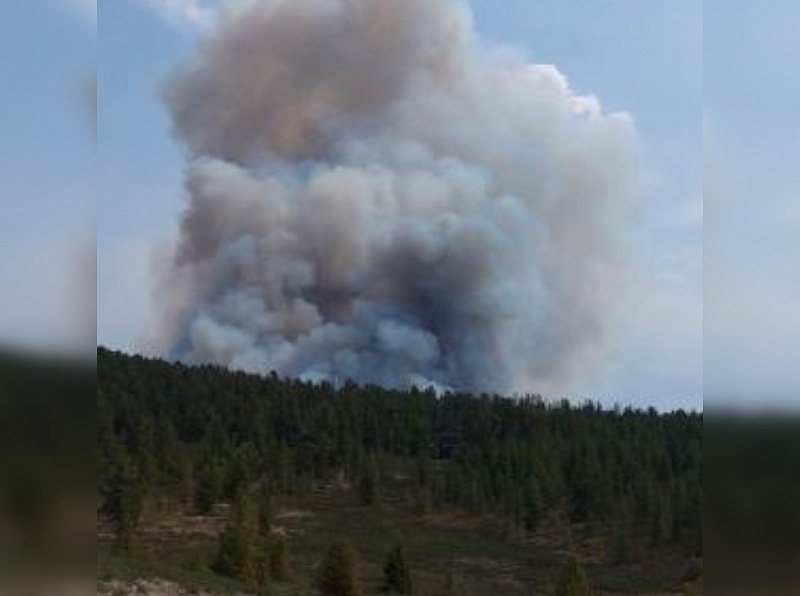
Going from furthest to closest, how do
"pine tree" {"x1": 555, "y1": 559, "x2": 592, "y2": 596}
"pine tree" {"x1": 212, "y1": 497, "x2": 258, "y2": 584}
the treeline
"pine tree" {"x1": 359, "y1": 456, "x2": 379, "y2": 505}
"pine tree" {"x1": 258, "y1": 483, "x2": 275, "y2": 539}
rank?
"pine tree" {"x1": 359, "y1": 456, "x2": 379, "y2": 505} → the treeline → "pine tree" {"x1": 258, "y1": 483, "x2": 275, "y2": 539} → "pine tree" {"x1": 555, "y1": 559, "x2": 592, "y2": 596} → "pine tree" {"x1": 212, "y1": 497, "x2": 258, "y2": 584}

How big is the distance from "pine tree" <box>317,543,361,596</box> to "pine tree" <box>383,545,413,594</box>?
7.73 ft

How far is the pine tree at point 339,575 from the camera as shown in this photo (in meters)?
15.8

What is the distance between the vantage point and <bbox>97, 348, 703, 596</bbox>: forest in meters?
19.3

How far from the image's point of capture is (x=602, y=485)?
3028cm

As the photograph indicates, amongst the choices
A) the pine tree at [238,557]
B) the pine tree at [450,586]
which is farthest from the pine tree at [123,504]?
the pine tree at [450,586]

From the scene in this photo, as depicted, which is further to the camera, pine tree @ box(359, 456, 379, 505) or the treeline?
pine tree @ box(359, 456, 379, 505)

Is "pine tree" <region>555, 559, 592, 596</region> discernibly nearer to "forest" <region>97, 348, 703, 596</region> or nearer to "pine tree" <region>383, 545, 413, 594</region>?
"forest" <region>97, 348, 703, 596</region>

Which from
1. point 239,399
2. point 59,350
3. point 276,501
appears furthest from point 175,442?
point 59,350

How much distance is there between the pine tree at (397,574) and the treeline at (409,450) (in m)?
4.73

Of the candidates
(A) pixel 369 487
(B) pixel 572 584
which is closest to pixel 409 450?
(A) pixel 369 487

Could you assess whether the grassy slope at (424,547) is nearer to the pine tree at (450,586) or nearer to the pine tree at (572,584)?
the pine tree at (450,586)

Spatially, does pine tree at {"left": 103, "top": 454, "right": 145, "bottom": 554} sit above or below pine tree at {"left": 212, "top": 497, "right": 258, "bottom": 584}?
above

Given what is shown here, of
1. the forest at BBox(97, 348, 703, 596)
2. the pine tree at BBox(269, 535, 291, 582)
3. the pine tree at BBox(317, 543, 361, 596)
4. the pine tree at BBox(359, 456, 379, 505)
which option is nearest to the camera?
the pine tree at BBox(317, 543, 361, 596)

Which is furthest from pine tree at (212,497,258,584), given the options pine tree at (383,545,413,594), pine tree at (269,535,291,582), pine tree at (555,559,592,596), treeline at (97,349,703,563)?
pine tree at (555,559,592,596)
